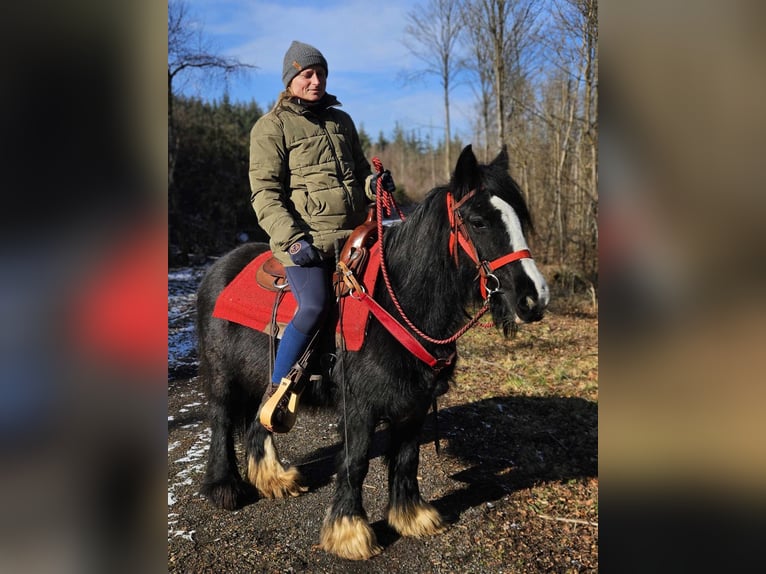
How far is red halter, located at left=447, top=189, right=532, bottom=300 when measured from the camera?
2.46m

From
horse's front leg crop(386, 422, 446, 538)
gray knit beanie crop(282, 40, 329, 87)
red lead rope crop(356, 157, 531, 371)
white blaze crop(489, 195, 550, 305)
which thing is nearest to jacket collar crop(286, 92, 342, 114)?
gray knit beanie crop(282, 40, 329, 87)

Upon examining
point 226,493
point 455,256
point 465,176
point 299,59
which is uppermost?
point 299,59

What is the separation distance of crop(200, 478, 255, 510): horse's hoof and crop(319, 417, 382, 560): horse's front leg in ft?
2.78

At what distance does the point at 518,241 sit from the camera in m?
2.47

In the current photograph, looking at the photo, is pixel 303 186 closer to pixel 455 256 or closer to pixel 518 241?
pixel 455 256

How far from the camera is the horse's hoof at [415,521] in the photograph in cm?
325

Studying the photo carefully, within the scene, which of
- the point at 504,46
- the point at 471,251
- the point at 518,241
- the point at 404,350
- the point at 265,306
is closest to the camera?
the point at 518,241

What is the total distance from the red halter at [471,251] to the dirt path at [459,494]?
1.60 m

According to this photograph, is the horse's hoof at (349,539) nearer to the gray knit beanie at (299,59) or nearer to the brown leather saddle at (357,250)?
the brown leather saddle at (357,250)

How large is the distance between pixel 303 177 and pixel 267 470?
237cm

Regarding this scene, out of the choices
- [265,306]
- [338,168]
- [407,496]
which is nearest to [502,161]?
[338,168]

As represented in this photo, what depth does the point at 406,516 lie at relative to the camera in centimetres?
326
